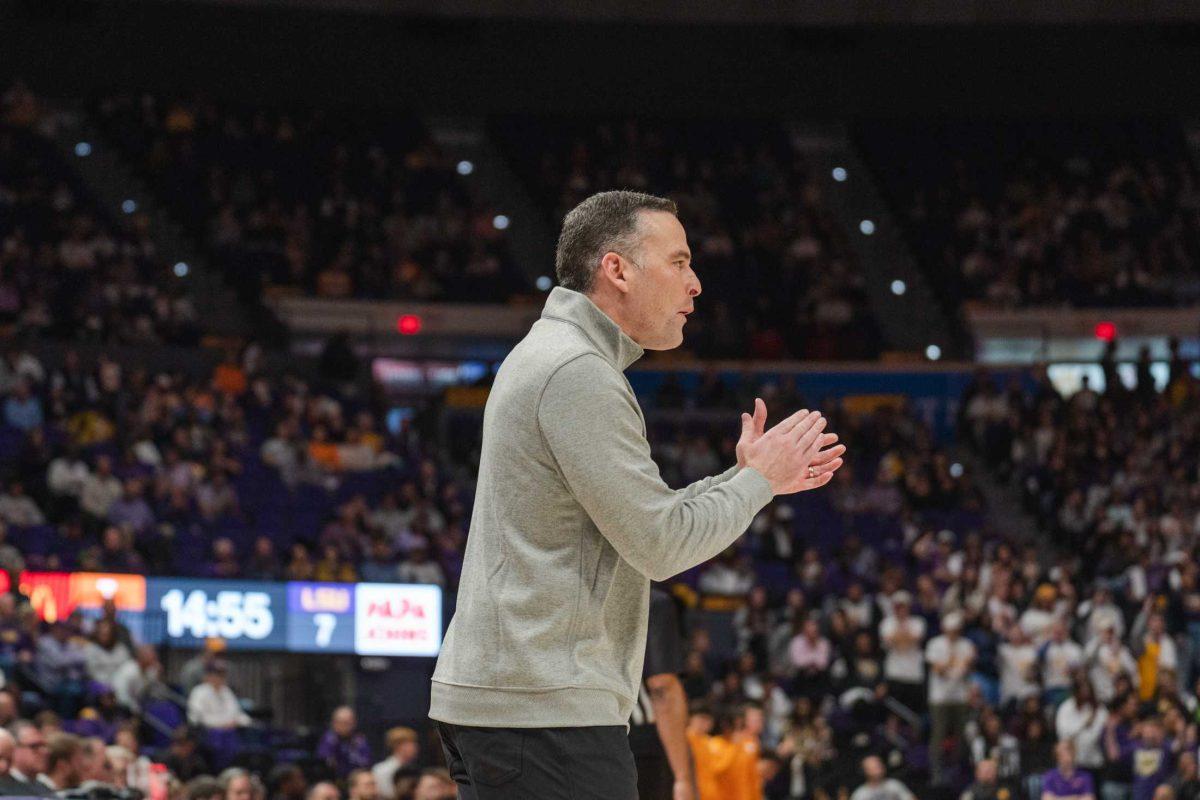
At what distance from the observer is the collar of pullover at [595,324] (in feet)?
10.1

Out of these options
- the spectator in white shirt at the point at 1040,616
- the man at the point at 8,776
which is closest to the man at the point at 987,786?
the spectator in white shirt at the point at 1040,616

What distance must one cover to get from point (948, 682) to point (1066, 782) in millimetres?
2137

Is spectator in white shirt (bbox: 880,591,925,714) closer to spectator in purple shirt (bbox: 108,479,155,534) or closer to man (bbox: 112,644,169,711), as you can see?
man (bbox: 112,644,169,711)

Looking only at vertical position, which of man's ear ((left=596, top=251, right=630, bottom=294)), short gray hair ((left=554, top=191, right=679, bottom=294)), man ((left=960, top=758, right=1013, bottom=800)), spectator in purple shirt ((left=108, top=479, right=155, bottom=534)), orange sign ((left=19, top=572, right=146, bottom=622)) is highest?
spectator in purple shirt ((left=108, top=479, right=155, bottom=534))

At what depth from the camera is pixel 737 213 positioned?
28922 millimetres

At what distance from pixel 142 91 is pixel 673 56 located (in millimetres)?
9112

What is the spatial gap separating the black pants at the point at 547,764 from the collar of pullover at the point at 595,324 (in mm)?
658

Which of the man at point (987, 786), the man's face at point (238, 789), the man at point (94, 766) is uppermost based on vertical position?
the man at point (94, 766)

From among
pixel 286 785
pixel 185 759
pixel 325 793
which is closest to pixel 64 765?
pixel 325 793

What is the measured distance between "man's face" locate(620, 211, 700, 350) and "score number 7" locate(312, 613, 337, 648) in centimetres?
1334

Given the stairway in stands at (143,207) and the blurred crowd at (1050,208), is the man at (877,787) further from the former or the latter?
the blurred crowd at (1050,208)

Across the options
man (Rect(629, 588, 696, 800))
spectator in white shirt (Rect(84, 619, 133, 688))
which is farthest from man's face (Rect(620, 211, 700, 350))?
spectator in white shirt (Rect(84, 619, 133, 688))

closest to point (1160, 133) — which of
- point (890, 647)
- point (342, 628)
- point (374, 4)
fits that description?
point (374, 4)

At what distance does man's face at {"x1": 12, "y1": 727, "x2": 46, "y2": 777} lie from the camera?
966 cm
